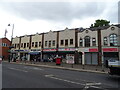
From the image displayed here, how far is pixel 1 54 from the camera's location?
1773 inches

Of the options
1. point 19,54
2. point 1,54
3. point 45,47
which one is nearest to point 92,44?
point 45,47

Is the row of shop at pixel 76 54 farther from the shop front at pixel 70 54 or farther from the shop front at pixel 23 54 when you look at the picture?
the shop front at pixel 23 54

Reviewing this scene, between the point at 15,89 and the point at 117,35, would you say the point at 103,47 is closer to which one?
the point at 117,35

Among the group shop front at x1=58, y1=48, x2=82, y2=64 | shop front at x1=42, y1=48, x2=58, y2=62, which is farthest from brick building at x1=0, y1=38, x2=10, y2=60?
shop front at x1=58, y1=48, x2=82, y2=64

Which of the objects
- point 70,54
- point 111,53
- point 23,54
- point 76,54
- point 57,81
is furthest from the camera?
point 23,54

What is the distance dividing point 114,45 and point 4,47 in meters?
41.7

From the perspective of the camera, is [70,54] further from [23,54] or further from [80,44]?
[23,54]

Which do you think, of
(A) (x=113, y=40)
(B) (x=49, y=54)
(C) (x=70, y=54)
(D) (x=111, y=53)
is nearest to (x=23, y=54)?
(B) (x=49, y=54)

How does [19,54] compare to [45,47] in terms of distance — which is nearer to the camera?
[45,47]

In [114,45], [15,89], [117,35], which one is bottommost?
[15,89]

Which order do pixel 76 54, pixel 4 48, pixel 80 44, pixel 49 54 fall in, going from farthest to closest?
pixel 4 48
pixel 49 54
pixel 80 44
pixel 76 54

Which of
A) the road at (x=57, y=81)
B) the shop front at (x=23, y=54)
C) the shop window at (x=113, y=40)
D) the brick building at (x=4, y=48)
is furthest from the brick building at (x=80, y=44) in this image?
the brick building at (x=4, y=48)

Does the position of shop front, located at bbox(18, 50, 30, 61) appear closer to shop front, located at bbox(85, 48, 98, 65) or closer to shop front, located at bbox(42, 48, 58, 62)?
shop front, located at bbox(42, 48, 58, 62)

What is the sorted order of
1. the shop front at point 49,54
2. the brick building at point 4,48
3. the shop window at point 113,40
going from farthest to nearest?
the brick building at point 4,48
the shop front at point 49,54
the shop window at point 113,40
